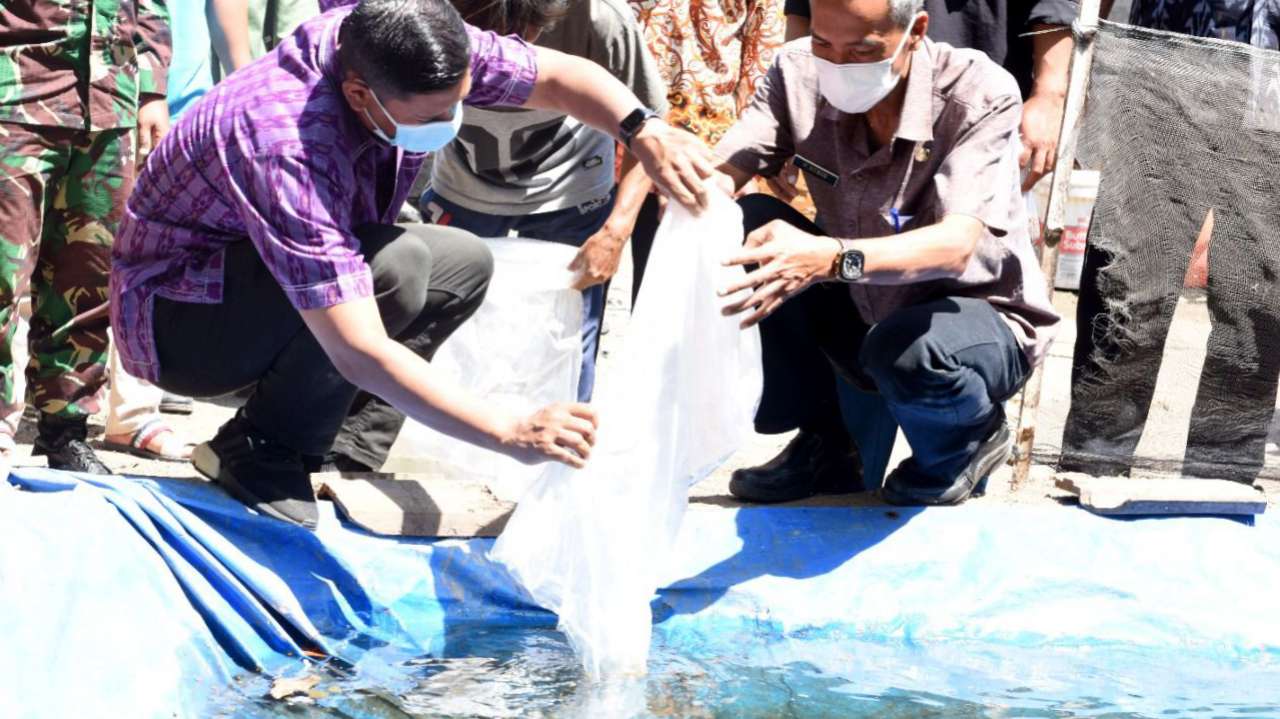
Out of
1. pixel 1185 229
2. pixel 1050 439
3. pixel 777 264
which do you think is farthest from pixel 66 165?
pixel 1185 229

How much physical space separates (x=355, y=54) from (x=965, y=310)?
1.47 metres

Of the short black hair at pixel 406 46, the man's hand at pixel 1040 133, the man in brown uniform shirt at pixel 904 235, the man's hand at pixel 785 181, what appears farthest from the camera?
the man's hand at pixel 1040 133

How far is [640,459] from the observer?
124 inches

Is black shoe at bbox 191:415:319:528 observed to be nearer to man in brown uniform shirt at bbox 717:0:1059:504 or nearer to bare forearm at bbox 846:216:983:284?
man in brown uniform shirt at bbox 717:0:1059:504

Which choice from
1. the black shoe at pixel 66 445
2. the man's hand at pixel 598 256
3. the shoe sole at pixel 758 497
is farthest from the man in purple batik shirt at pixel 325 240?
the shoe sole at pixel 758 497

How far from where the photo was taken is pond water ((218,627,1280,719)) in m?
2.93

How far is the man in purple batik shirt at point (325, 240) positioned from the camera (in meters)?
A: 2.83

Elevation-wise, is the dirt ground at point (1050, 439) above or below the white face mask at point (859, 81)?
below

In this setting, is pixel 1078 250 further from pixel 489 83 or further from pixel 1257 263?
pixel 489 83

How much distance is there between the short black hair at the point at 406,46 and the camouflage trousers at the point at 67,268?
1.30 m

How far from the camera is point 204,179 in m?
3.03

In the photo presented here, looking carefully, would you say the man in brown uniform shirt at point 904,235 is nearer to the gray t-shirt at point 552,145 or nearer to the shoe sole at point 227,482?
the gray t-shirt at point 552,145

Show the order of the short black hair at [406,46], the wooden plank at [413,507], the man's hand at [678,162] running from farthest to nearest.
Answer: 1. the wooden plank at [413,507]
2. the man's hand at [678,162]
3. the short black hair at [406,46]

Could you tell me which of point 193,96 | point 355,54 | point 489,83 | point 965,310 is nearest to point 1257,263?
point 965,310
